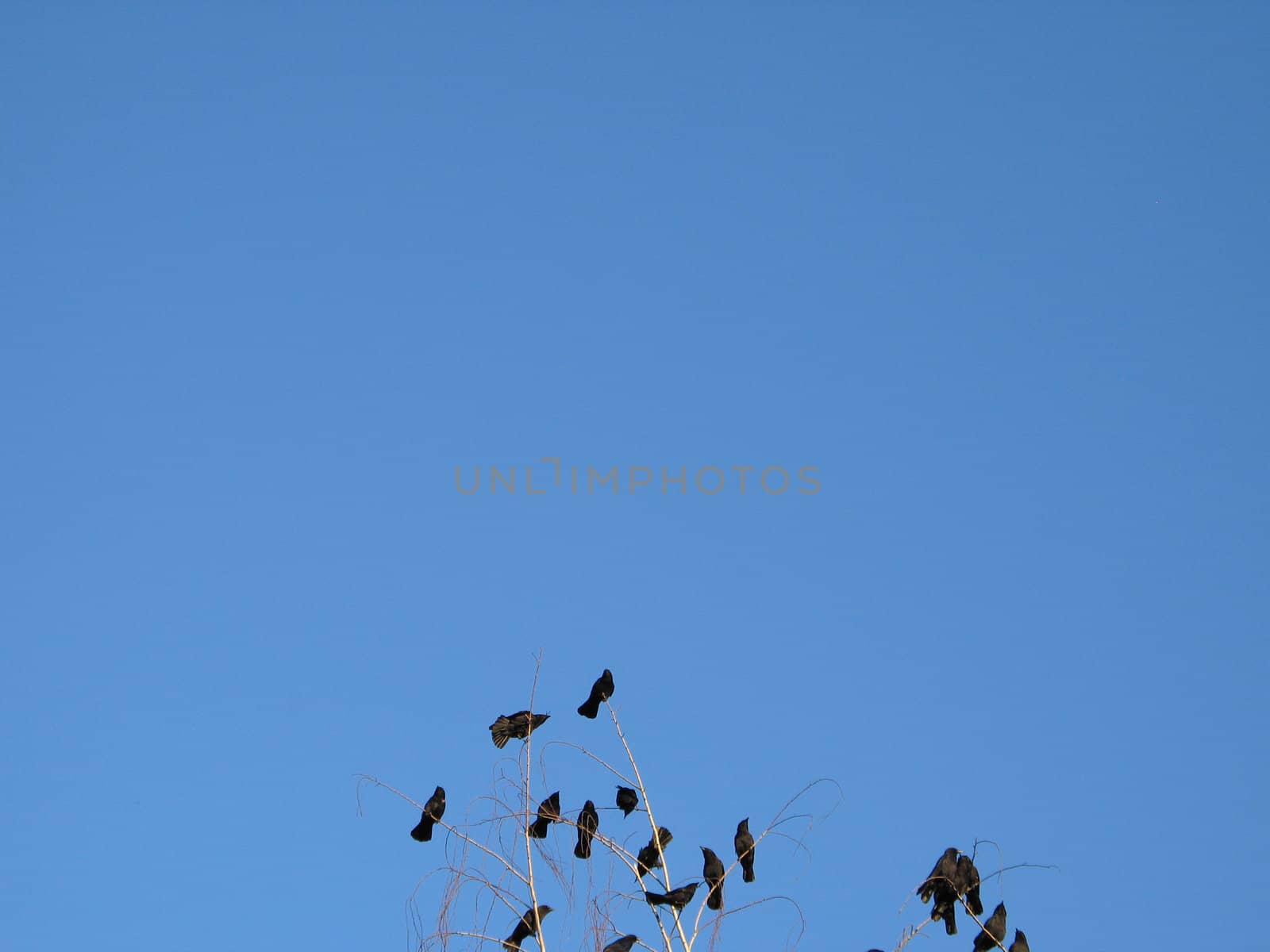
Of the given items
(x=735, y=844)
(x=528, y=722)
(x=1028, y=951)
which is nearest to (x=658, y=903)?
(x=735, y=844)

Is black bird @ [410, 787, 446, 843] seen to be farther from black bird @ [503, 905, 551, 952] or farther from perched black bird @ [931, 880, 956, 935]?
perched black bird @ [931, 880, 956, 935]

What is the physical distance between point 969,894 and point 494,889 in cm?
235

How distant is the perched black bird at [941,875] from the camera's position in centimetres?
865

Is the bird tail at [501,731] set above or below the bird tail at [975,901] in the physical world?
above

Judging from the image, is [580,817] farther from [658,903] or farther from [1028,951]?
[1028,951]

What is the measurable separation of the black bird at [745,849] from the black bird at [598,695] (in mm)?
1013

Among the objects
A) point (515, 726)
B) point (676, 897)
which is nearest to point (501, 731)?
point (515, 726)

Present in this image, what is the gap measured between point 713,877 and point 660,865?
0.88ft

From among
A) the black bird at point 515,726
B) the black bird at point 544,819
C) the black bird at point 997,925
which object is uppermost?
the black bird at point 515,726

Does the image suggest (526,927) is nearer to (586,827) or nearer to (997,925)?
(586,827)

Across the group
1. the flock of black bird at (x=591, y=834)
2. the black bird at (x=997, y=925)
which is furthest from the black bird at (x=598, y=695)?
the black bird at (x=997, y=925)

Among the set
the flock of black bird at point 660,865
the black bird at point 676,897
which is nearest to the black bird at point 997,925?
the flock of black bird at point 660,865

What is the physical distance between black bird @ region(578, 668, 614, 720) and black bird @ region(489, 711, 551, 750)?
297 mm

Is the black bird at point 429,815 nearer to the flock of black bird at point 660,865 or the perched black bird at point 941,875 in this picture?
the flock of black bird at point 660,865
